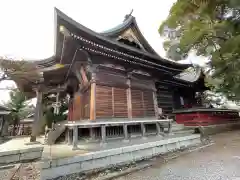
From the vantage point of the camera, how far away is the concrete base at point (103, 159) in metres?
4.00

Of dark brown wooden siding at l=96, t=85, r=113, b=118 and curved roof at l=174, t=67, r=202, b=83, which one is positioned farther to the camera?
curved roof at l=174, t=67, r=202, b=83

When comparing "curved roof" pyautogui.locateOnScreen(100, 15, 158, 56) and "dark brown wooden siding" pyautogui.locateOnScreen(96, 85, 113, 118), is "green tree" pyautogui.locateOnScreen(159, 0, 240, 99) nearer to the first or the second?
"dark brown wooden siding" pyautogui.locateOnScreen(96, 85, 113, 118)

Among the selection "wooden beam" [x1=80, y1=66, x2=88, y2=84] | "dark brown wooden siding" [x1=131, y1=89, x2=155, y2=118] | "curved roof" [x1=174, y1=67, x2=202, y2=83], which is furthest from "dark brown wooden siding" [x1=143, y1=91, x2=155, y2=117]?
"curved roof" [x1=174, y1=67, x2=202, y2=83]

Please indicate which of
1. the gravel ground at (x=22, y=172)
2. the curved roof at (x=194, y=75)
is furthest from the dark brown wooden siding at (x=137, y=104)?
the curved roof at (x=194, y=75)

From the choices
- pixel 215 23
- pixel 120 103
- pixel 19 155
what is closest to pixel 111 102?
pixel 120 103

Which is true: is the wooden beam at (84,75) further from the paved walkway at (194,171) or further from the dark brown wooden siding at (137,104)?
the paved walkway at (194,171)

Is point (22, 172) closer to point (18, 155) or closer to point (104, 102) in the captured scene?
point (18, 155)

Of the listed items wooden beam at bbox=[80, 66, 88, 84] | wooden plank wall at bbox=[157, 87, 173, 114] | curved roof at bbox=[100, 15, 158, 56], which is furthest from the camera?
wooden plank wall at bbox=[157, 87, 173, 114]

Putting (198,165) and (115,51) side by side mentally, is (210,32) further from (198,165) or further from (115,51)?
(198,165)

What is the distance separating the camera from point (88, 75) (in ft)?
25.9

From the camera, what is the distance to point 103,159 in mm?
4898

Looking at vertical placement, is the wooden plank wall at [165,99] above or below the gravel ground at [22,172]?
above

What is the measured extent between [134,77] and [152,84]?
5.57 ft

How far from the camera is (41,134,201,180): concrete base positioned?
13.1ft
